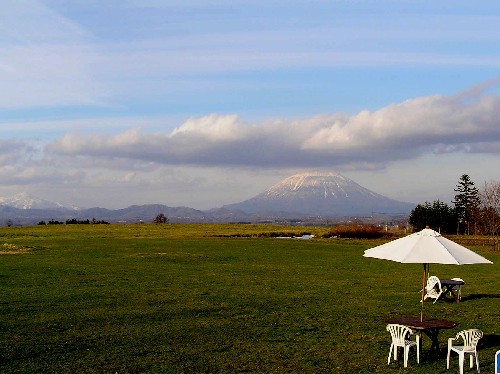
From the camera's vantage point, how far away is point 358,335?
14781 mm

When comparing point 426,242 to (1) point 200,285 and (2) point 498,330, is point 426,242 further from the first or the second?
(1) point 200,285

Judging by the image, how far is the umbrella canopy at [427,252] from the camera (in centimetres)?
1195

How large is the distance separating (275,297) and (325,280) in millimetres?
6027

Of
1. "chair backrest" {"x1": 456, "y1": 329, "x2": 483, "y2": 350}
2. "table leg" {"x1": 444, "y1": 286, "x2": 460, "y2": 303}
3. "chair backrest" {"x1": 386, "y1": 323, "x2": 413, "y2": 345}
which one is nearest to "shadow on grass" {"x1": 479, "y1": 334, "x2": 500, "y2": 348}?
"chair backrest" {"x1": 456, "y1": 329, "x2": 483, "y2": 350}

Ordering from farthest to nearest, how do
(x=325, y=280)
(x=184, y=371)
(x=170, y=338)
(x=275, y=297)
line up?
(x=325, y=280), (x=275, y=297), (x=170, y=338), (x=184, y=371)

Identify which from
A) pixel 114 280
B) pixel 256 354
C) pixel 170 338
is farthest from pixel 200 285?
pixel 256 354

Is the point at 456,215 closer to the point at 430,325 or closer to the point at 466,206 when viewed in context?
the point at 466,206

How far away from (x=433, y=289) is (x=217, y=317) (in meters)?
8.56

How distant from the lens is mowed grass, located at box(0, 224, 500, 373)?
1218cm

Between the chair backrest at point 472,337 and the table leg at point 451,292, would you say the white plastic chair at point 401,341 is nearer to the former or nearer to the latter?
the chair backrest at point 472,337

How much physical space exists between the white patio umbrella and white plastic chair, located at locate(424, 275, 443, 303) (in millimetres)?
8251

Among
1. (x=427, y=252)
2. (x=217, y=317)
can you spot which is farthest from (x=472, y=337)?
(x=217, y=317)

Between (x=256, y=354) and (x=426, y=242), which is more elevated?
(x=426, y=242)

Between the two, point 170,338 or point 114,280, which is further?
point 114,280
